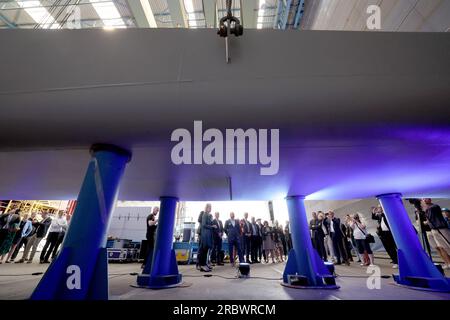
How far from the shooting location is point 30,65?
1.67 meters

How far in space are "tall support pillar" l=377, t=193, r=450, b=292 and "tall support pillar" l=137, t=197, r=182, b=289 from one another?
379 centimetres

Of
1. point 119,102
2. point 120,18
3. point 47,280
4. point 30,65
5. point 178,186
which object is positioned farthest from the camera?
point 120,18

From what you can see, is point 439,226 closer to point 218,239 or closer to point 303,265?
point 303,265

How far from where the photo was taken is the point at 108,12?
855 cm

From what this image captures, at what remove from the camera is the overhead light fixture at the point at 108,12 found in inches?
321

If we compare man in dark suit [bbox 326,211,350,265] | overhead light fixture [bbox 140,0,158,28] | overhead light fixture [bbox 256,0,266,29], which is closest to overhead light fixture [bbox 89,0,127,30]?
overhead light fixture [bbox 140,0,158,28]

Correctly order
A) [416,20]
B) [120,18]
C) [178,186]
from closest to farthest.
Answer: [178,186] < [416,20] < [120,18]

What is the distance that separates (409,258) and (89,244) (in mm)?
4656

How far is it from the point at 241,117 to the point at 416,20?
4814 millimetres

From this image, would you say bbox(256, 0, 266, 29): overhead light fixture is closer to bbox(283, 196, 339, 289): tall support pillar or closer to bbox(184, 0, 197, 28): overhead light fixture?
bbox(184, 0, 197, 28): overhead light fixture
